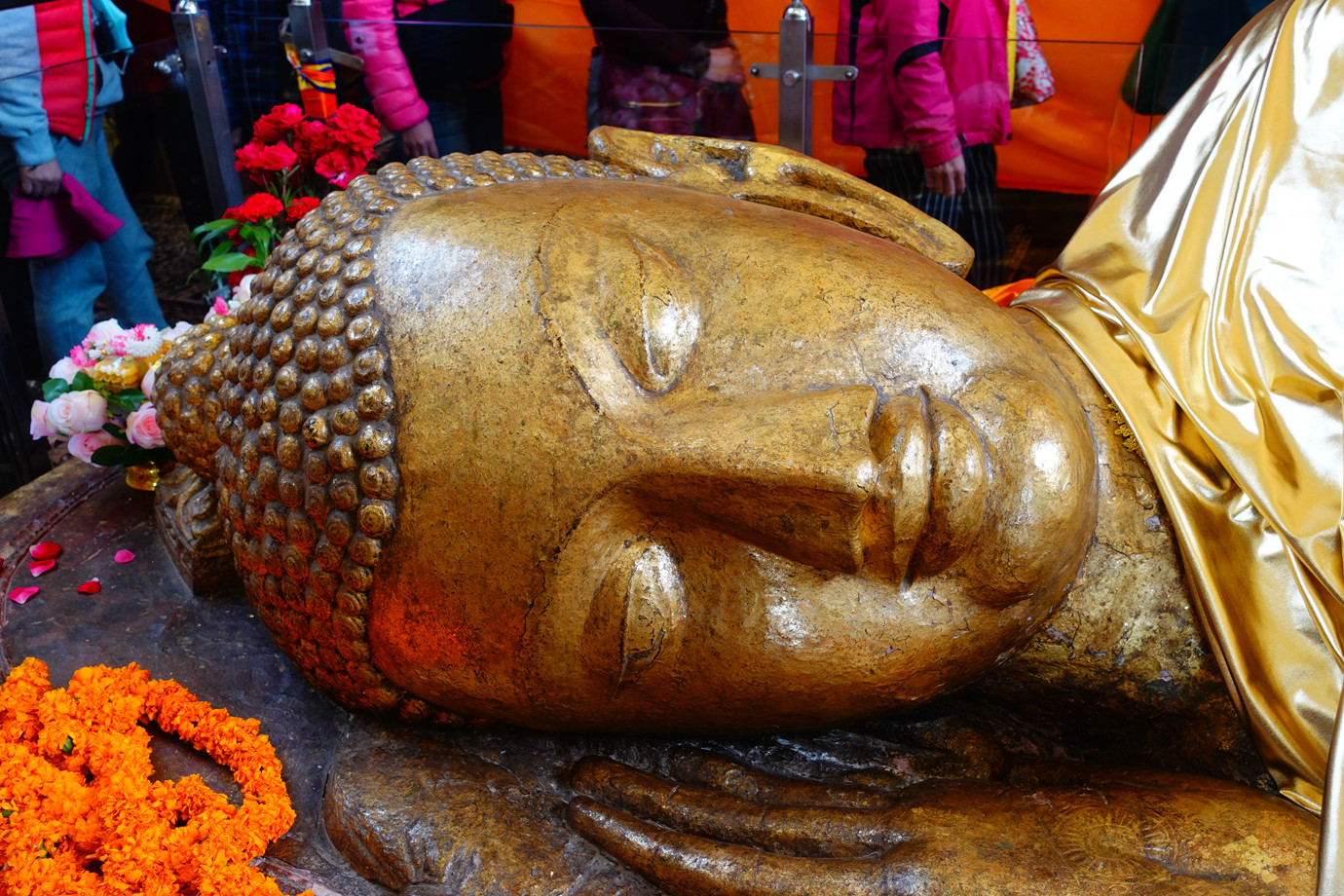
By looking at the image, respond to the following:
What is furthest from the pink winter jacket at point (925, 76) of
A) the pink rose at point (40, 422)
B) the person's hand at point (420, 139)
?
the pink rose at point (40, 422)

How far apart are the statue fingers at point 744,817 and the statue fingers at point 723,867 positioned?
3cm

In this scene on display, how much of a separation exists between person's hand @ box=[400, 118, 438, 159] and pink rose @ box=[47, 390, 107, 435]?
120cm

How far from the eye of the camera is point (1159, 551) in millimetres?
1587

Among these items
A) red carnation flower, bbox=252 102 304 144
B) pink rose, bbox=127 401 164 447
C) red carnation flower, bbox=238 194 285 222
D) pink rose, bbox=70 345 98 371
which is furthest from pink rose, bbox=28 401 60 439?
red carnation flower, bbox=252 102 304 144

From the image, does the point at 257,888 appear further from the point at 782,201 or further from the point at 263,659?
the point at 782,201

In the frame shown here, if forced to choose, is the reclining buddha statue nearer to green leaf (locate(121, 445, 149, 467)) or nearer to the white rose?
green leaf (locate(121, 445, 149, 467))

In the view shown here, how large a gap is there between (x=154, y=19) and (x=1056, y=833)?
3.41m

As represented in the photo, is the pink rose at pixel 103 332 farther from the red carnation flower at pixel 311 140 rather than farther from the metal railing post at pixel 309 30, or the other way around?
the metal railing post at pixel 309 30

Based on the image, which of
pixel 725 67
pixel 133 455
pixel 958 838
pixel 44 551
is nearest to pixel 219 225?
pixel 133 455

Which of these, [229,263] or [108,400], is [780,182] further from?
[229,263]

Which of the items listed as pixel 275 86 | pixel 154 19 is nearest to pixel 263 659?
pixel 275 86

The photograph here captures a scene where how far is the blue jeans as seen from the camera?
2943mm

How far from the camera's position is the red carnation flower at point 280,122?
2.95 metres

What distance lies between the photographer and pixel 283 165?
2.89 meters
